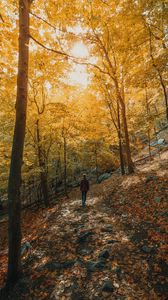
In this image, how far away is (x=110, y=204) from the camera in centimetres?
1158

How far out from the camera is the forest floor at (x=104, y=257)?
4.68 m

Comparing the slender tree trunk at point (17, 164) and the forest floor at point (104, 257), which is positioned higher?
the slender tree trunk at point (17, 164)

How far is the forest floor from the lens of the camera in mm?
4682

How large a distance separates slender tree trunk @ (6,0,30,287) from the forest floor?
62 centimetres

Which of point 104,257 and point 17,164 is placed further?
point 104,257

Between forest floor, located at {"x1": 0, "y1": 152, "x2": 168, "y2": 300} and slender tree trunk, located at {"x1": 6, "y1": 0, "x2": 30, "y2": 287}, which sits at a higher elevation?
slender tree trunk, located at {"x1": 6, "y1": 0, "x2": 30, "y2": 287}

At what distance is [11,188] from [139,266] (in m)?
4.13

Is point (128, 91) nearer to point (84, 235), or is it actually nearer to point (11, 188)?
point (84, 235)

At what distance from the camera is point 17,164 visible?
18.3 ft

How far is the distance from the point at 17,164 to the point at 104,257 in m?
3.81

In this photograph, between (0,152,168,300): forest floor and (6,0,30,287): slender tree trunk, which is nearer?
(0,152,168,300): forest floor

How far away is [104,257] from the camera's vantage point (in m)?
5.88

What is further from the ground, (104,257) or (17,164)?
(17,164)

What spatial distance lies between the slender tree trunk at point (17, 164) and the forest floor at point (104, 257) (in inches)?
24.3
